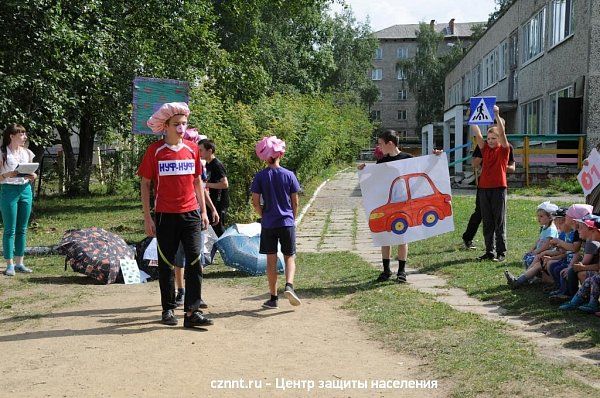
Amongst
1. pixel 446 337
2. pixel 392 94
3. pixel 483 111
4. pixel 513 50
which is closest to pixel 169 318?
pixel 446 337

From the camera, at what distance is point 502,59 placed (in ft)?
126

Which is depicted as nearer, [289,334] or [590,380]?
[590,380]

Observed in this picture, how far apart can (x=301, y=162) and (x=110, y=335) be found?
15.0m

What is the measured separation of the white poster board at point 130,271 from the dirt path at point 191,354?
1.46 metres

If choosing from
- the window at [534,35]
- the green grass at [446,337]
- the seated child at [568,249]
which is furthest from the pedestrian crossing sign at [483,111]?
the window at [534,35]

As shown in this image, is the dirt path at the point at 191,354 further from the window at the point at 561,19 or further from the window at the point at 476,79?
the window at the point at 476,79

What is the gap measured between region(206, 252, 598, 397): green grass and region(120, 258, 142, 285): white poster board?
99cm

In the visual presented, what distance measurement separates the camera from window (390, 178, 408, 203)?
31.3 ft

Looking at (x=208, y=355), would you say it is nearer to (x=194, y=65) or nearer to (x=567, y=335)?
(x=567, y=335)

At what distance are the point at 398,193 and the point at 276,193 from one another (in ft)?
7.35

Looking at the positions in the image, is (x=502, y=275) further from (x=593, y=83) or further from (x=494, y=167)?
(x=593, y=83)

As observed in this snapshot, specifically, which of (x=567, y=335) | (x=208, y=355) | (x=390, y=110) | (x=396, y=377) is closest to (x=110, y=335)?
(x=208, y=355)

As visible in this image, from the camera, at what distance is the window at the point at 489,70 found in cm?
4091

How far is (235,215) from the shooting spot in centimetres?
1502
